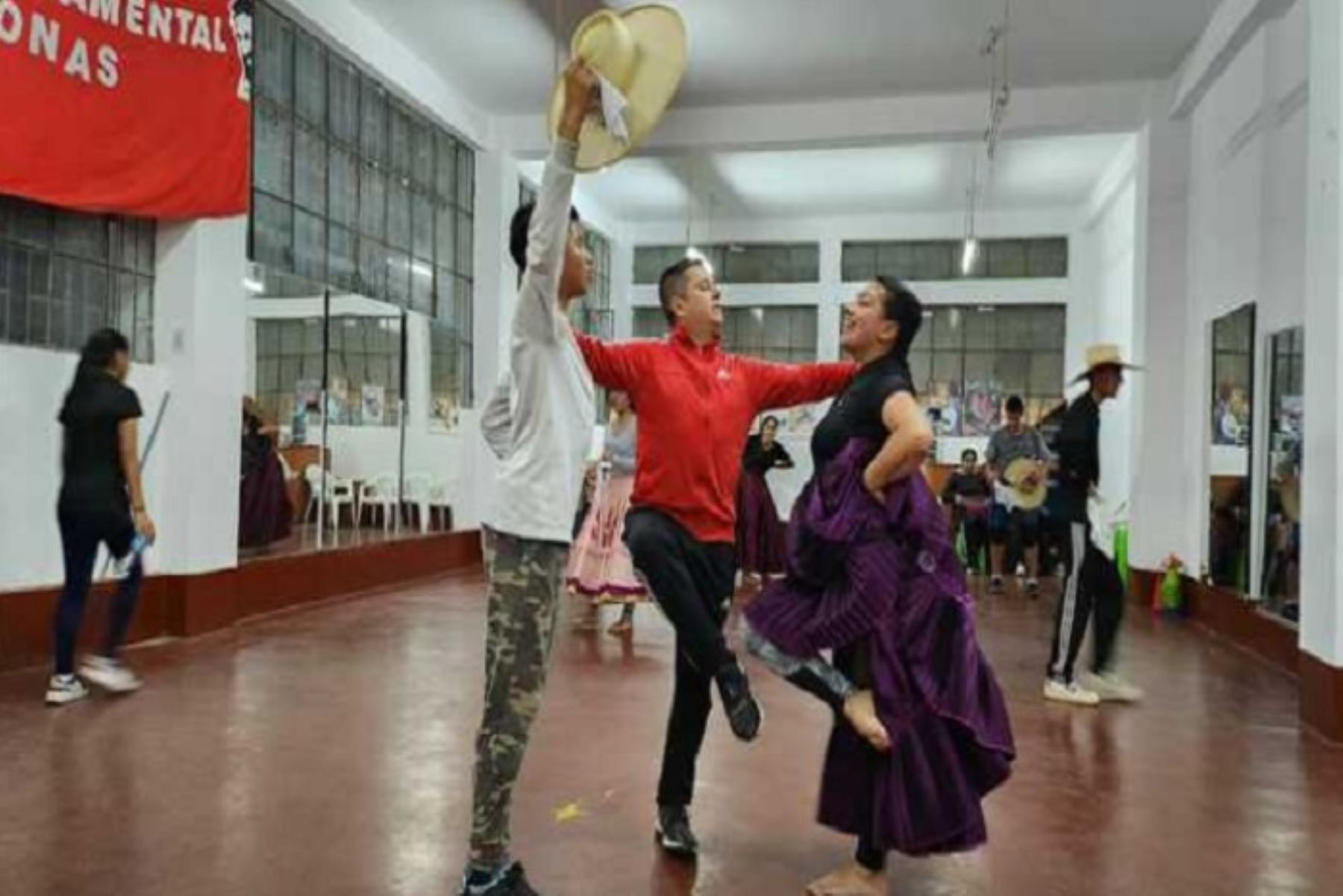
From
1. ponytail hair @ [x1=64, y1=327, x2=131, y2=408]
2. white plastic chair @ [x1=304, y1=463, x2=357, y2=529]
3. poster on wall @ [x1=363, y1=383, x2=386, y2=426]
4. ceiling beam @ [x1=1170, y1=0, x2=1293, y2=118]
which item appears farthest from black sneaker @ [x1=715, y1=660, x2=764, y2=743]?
poster on wall @ [x1=363, y1=383, x2=386, y2=426]

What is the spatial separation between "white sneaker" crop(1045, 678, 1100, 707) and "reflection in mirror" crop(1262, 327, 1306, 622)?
143 centimetres

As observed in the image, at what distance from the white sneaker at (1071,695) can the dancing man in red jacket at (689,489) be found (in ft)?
8.17

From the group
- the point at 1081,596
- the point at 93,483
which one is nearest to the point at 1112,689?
the point at 1081,596

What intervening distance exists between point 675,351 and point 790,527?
0.52 m

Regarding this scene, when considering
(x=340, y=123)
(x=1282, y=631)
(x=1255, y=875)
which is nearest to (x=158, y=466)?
(x=340, y=123)

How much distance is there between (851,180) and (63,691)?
957 centimetres

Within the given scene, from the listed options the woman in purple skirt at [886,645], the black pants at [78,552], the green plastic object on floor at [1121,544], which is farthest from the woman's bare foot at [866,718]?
the green plastic object on floor at [1121,544]

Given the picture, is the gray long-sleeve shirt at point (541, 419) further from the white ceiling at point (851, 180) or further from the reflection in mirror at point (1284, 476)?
the white ceiling at point (851, 180)

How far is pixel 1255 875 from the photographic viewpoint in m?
2.79

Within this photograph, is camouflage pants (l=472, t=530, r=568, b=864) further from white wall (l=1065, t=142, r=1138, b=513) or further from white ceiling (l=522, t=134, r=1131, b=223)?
white ceiling (l=522, t=134, r=1131, b=223)

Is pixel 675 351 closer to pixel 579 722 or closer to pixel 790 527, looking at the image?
pixel 790 527

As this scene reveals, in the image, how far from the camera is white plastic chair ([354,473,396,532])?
8188 millimetres

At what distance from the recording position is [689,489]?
8.81 feet

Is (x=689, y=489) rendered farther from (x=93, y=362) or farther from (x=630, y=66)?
(x=93, y=362)
